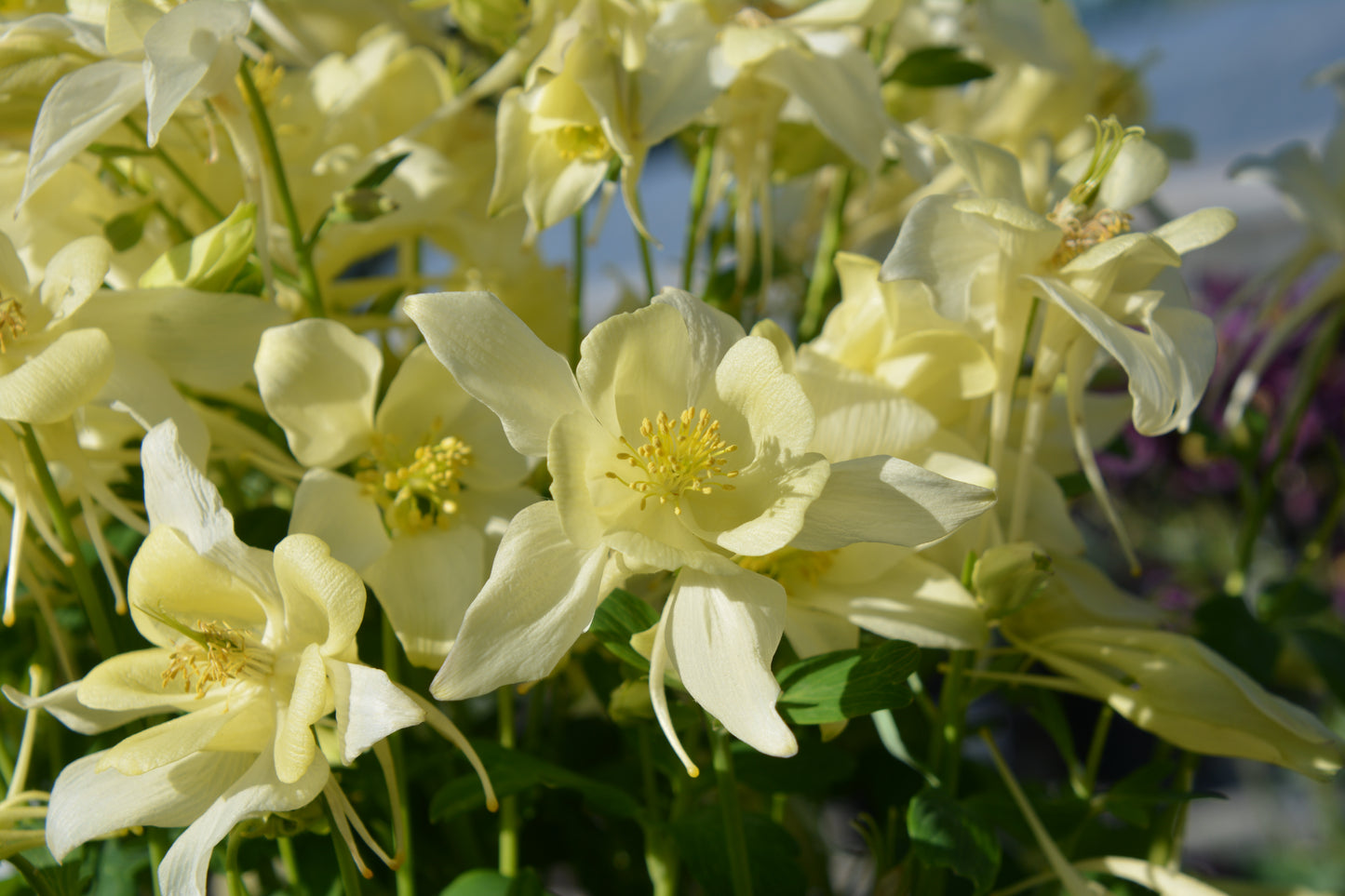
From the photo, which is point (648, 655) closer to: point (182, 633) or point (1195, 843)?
point (182, 633)

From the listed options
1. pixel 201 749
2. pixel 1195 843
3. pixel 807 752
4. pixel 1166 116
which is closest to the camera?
pixel 201 749

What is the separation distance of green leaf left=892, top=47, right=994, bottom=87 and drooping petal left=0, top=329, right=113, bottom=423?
0.34 metres

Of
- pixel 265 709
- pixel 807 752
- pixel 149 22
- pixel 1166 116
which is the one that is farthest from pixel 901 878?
pixel 1166 116

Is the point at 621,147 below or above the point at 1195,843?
above

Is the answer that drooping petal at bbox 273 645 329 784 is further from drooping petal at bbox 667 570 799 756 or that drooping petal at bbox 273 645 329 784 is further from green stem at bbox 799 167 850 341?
green stem at bbox 799 167 850 341

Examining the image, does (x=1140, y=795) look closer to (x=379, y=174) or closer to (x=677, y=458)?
(x=677, y=458)

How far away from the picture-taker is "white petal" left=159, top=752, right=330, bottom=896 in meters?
0.25

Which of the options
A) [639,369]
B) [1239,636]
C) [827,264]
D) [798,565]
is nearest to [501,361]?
[639,369]

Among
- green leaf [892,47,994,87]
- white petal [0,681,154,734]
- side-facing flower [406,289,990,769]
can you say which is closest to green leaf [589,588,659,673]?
side-facing flower [406,289,990,769]

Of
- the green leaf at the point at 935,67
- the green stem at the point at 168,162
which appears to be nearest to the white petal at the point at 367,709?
the green stem at the point at 168,162

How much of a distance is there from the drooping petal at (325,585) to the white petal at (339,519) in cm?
4

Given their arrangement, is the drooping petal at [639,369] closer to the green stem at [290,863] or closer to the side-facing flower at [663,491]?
the side-facing flower at [663,491]

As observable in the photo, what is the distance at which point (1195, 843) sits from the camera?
120cm

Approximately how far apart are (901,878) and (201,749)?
8.9 inches
